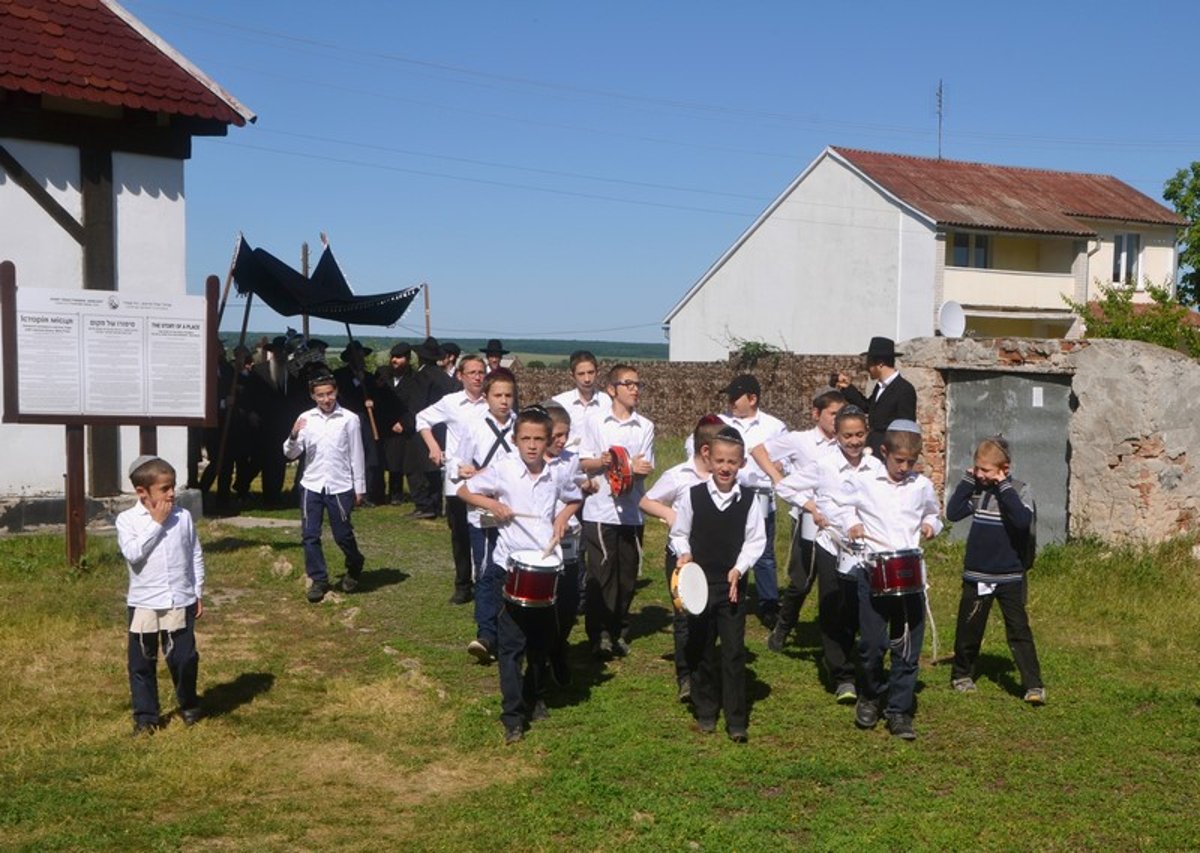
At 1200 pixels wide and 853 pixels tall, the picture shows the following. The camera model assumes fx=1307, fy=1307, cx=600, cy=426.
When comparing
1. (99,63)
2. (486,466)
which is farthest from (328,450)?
(99,63)

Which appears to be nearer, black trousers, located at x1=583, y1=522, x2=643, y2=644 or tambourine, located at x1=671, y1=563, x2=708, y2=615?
tambourine, located at x1=671, y1=563, x2=708, y2=615

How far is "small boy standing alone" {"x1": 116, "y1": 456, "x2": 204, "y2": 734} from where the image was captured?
22.5 feet

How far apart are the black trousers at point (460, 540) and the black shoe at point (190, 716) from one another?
2975 mm

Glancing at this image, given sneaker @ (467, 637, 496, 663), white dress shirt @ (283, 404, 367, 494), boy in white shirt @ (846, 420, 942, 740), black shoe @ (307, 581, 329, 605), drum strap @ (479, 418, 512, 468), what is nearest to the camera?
boy in white shirt @ (846, 420, 942, 740)

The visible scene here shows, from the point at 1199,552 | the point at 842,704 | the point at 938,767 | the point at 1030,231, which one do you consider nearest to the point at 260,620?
the point at 842,704

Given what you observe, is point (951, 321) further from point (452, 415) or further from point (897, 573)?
point (897, 573)

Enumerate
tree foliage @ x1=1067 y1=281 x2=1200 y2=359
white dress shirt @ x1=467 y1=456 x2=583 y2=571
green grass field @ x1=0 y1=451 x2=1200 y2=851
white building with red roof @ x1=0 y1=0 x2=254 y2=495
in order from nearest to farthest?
green grass field @ x1=0 y1=451 x2=1200 y2=851 → white dress shirt @ x1=467 y1=456 x2=583 y2=571 → white building with red roof @ x1=0 y1=0 x2=254 y2=495 → tree foliage @ x1=1067 y1=281 x2=1200 y2=359

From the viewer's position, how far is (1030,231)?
38656 millimetres

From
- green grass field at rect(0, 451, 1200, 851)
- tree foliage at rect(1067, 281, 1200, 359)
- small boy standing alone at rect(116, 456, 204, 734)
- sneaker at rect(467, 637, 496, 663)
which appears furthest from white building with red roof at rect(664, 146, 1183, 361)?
Result: small boy standing alone at rect(116, 456, 204, 734)

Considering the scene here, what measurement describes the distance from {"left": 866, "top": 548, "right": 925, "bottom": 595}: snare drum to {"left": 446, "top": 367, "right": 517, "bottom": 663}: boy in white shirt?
7.21 ft

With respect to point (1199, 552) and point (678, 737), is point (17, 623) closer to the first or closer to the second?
point (678, 737)

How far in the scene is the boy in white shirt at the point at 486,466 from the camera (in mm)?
8047

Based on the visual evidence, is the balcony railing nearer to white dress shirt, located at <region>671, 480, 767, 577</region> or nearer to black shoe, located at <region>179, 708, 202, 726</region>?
white dress shirt, located at <region>671, 480, 767, 577</region>

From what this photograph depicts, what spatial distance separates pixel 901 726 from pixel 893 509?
3.75 feet
